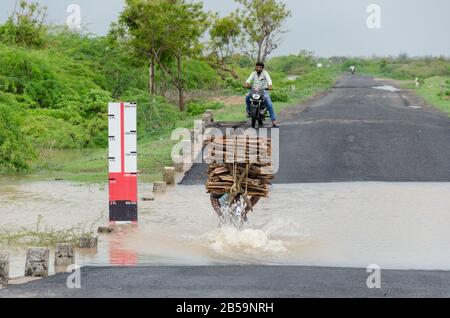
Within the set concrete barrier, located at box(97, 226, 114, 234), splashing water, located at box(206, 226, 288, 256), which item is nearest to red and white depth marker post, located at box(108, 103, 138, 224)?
concrete barrier, located at box(97, 226, 114, 234)

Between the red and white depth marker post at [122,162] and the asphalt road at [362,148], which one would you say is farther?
the asphalt road at [362,148]

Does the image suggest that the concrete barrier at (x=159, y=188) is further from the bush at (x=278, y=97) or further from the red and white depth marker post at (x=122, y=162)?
the bush at (x=278, y=97)

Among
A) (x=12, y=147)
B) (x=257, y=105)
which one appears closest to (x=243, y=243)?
(x=12, y=147)

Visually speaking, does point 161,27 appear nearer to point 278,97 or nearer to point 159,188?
point 278,97

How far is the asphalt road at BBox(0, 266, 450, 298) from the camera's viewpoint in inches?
384

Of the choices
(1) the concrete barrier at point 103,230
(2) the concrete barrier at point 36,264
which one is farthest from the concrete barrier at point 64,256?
(1) the concrete barrier at point 103,230

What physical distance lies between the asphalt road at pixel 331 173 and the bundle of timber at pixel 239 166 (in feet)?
9.36

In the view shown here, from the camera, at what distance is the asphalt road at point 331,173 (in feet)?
32.7

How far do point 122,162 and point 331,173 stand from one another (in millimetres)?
6959

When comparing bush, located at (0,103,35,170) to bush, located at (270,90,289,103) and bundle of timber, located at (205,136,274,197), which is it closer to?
bundle of timber, located at (205,136,274,197)

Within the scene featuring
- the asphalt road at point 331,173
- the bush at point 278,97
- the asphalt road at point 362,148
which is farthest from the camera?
the bush at point 278,97

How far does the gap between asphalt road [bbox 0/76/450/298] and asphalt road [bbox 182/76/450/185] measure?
0.07 feet

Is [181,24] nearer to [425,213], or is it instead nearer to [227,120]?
[227,120]

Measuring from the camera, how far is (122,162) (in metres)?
15.4
